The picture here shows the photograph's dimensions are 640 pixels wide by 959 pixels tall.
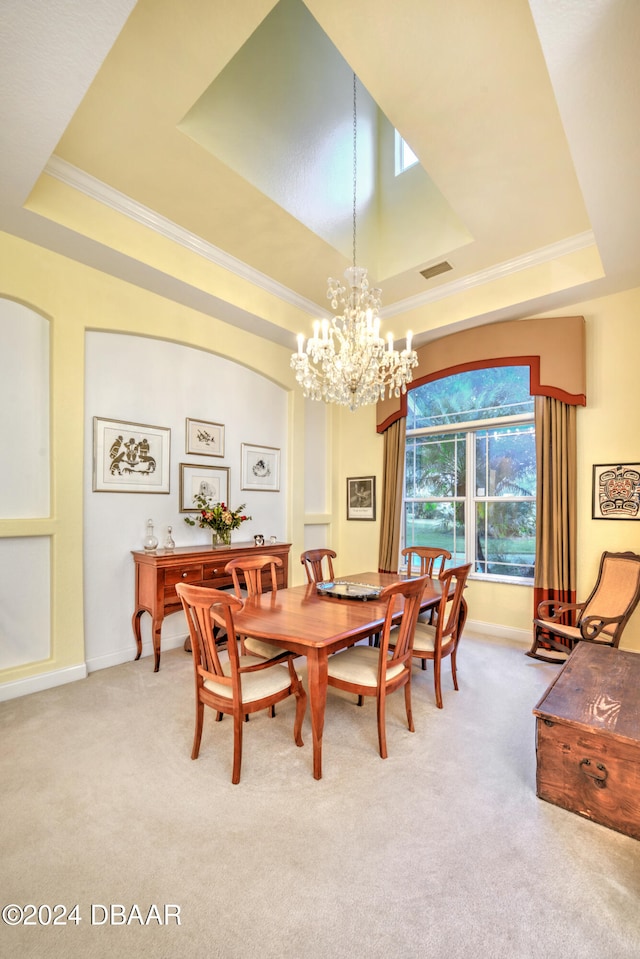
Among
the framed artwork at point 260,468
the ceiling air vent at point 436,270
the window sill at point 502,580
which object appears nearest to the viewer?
the ceiling air vent at point 436,270

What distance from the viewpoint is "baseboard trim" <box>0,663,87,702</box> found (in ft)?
9.68

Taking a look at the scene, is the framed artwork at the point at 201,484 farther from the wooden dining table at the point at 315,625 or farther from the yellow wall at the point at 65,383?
the wooden dining table at the point at 315,625

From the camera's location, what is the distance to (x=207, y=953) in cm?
129

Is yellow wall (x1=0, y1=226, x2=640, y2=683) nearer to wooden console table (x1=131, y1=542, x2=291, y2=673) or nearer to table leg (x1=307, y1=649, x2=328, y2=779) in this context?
wooden console table (x1=131, y1=542, x2=291, y2=673)

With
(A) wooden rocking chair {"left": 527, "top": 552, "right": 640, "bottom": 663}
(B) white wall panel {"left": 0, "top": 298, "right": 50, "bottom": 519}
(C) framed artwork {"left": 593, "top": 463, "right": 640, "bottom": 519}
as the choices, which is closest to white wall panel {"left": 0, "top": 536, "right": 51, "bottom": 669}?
(B) white wall panel {"left": 0, "top": 298, "right": 50, "bottom": 519}

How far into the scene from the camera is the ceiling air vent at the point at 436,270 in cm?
410

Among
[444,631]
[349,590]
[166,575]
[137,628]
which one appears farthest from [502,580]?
[137,628]

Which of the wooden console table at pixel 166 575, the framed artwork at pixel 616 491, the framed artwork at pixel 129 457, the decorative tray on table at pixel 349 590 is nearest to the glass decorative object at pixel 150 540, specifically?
the wooden console table at pixel 166 575

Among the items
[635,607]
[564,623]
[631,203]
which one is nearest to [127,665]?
[564,623]

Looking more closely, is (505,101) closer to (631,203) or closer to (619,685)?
(631,203)

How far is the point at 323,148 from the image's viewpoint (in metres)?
3.54

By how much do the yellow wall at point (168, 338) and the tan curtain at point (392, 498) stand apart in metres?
1.03

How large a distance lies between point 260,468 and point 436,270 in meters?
2.80

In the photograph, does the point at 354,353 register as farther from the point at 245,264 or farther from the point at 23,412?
the point at 23,412
